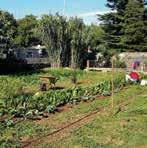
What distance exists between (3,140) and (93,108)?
701cm

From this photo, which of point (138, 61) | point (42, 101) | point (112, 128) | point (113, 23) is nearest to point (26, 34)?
point (113, 23)

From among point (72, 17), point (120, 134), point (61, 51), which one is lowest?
point (120, 134)

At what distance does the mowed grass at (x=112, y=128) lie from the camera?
13.3 metres

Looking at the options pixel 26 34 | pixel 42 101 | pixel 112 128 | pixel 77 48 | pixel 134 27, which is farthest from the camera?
pixel 26 34

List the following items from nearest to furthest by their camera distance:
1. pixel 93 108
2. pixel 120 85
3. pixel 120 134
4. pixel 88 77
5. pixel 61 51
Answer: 1. pixel 120 134
2. pixel 93 108
3. pixel 120 85
4. pixel 88 77
5. pixel 61 51

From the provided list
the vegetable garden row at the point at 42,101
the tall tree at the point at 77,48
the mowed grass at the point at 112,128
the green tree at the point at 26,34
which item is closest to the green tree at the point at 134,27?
the tall tree at the point at 77,48

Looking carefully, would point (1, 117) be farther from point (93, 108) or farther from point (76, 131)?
point (93, 108)

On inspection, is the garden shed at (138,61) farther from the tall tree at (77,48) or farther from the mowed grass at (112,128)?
the mowed grass at (112,128)

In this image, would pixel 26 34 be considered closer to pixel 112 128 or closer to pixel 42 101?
pixel 42 101

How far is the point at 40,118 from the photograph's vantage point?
16.7m

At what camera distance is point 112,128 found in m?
15.4

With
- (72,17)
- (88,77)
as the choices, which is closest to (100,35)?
(72,17)

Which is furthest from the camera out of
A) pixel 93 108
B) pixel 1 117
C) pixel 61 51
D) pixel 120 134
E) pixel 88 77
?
pixel 61 51

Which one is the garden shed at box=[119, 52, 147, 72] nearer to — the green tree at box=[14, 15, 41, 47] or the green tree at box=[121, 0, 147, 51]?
the green tree at box=[121, 0, 147, 51]
